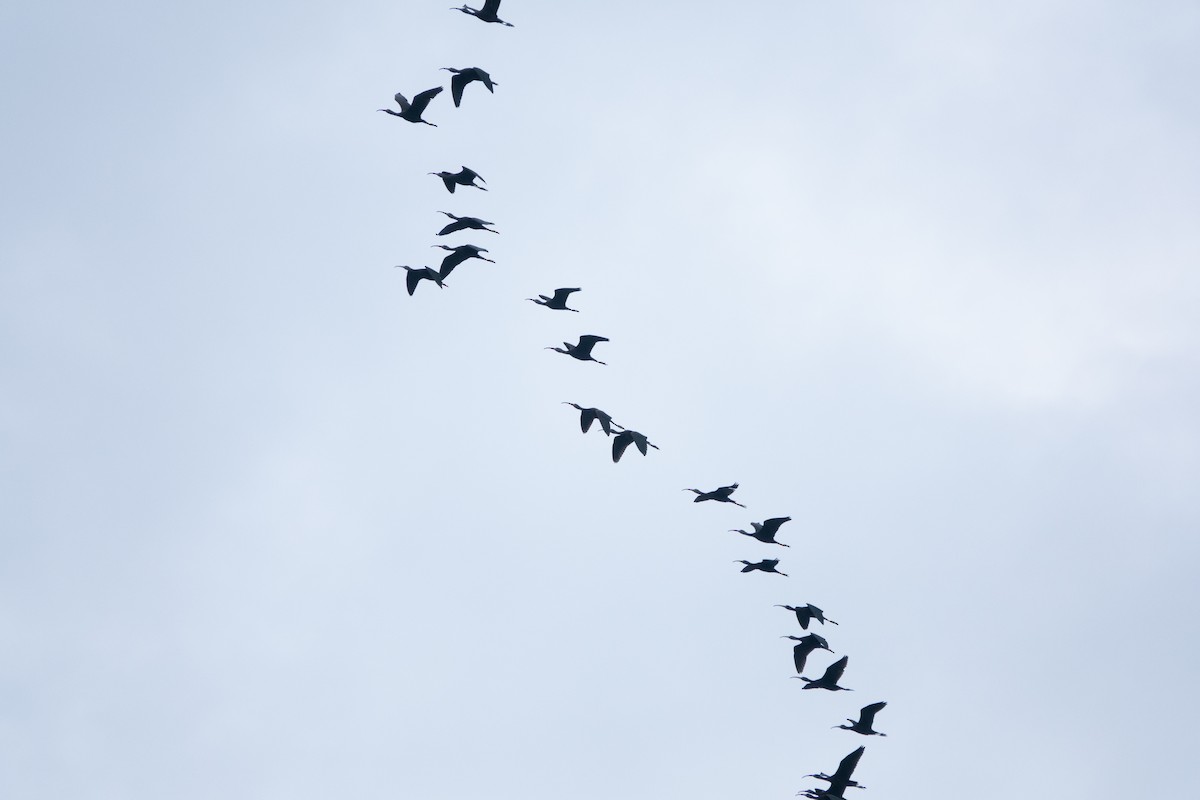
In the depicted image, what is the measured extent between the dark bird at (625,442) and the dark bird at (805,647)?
30.4 ft

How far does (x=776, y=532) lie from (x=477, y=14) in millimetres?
21843

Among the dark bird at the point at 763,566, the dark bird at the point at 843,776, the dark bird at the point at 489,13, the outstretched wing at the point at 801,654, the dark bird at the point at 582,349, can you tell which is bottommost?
the dark bird at the point at 843,776

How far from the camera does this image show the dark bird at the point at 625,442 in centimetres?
6400

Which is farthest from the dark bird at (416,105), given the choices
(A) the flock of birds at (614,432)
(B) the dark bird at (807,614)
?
(B) the dark bird at (807,614)

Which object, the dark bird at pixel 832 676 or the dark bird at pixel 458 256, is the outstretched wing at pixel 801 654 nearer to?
the dark bird at pixel 832 676

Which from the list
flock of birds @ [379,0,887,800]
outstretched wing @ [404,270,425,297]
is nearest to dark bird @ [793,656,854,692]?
flock of birds @ [379,0,887,800]

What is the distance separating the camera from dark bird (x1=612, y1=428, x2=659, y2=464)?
210 ft

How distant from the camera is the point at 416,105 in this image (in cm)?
6550

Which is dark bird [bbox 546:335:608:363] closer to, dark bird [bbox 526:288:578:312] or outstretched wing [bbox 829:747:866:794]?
dark bird [bbox 526:288:578:312]

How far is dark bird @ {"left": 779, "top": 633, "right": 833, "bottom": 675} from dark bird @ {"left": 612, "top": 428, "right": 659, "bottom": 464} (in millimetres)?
9276

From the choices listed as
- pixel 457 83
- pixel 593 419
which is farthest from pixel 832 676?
pixel 457 83

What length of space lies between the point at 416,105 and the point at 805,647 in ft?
80.5

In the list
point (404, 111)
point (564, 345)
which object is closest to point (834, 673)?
point (564, 345)

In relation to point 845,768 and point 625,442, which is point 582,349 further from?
point 845,768
